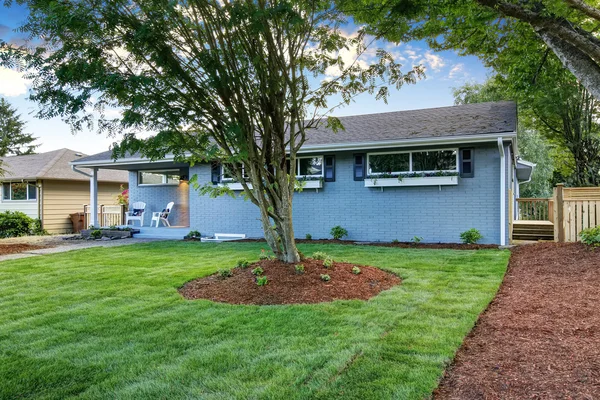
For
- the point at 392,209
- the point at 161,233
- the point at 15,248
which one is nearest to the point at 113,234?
the point at 161,233

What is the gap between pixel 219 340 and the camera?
3.07 m

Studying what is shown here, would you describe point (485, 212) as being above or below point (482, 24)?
below

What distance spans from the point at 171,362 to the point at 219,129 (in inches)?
119

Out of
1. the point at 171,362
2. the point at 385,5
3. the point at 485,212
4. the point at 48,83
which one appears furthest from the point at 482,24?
the point at 171,362

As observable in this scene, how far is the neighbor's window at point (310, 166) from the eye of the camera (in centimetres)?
1052

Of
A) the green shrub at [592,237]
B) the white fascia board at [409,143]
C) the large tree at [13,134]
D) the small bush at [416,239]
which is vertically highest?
the large tree at [13,134]

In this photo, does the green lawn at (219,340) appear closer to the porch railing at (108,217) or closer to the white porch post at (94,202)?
the white porch post at (94,202)

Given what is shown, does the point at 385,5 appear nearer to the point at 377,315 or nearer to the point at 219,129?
the point at 219,129

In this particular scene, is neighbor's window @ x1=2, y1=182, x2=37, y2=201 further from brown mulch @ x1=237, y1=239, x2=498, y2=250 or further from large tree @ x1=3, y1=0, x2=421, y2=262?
large tree @ x1=3, y1=0, x2=421, y2=262

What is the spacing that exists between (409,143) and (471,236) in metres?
2.52

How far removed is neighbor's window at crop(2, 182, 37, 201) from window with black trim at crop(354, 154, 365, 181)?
1376 cm

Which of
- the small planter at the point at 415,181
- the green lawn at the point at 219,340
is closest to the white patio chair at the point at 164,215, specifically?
the small planter at the point at 415,181

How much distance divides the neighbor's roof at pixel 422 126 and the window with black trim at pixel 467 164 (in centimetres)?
52

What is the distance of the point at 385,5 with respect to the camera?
5.14m
